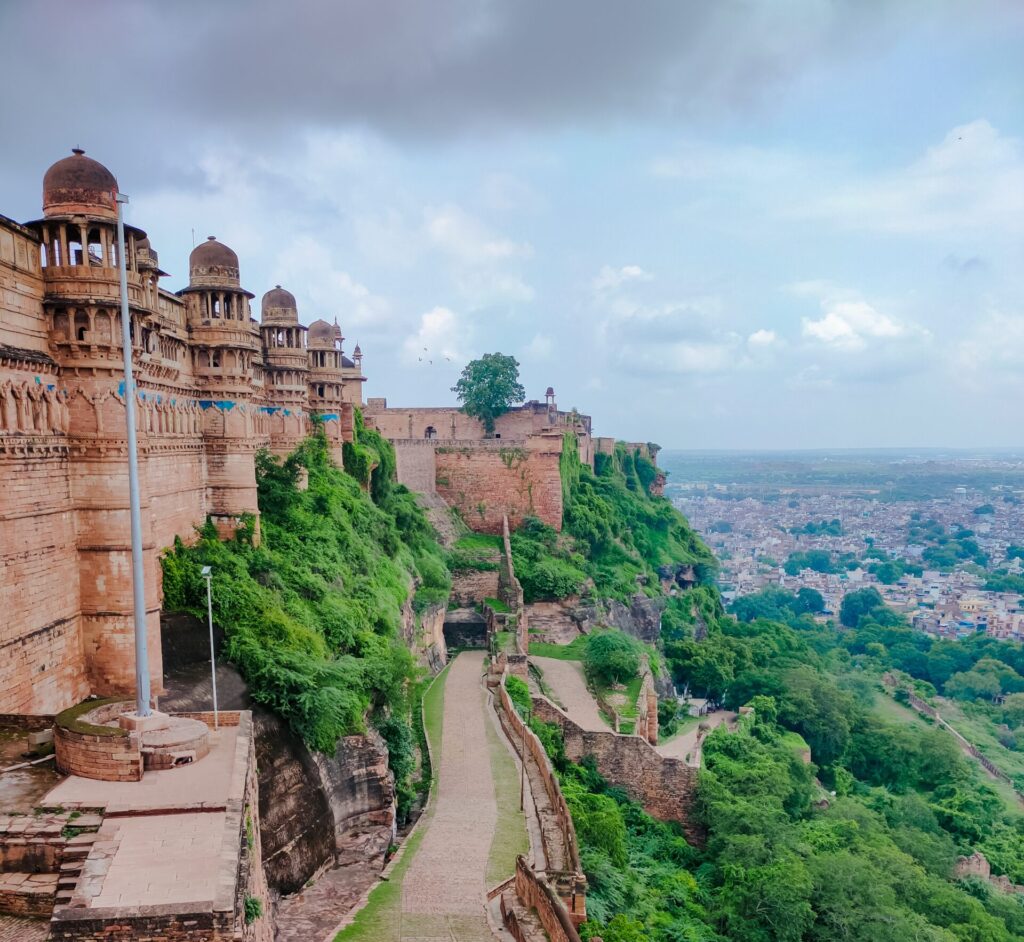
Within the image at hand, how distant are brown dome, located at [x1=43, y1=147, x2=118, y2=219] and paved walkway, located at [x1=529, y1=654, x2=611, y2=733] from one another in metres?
18.1

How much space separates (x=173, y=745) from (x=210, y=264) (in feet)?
44.8

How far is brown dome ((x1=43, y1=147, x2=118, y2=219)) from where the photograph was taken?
14.0m

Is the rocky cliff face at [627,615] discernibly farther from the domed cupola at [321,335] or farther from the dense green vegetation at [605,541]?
the domed cupola at [321,335]

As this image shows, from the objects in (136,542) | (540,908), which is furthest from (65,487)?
(540,908)

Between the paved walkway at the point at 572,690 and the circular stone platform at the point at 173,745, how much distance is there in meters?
15.7

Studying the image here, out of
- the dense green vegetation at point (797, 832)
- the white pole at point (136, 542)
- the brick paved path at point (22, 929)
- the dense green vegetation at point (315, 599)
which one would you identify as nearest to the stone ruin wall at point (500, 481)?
the dense green vegetation at point (797, 832)

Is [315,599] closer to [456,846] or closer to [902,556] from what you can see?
[456,846]

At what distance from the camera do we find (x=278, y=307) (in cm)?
2600

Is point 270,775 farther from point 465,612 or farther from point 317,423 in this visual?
point 465,612

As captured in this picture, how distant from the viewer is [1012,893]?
2959cm

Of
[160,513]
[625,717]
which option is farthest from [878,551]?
[160,513]

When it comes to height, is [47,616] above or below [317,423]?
below

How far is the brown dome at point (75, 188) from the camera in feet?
46.0

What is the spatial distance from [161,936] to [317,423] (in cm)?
2256
